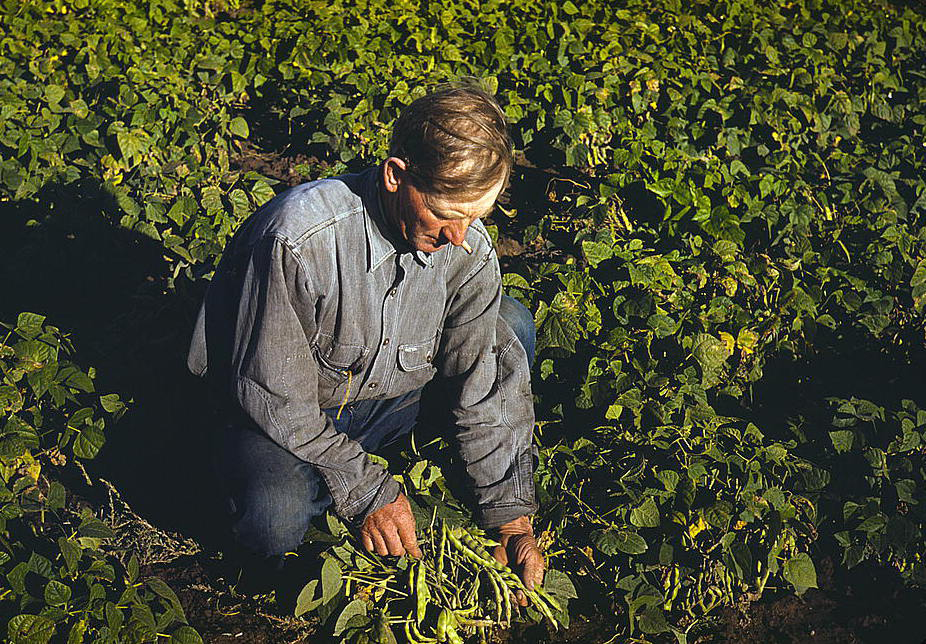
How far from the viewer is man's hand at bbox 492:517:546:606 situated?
233cm

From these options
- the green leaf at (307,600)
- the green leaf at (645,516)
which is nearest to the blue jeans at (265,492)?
the green leaf at (307,600)

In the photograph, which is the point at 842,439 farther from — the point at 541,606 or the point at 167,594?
the point at 167,594

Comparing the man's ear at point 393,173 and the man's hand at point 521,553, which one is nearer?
the man's ear at point 393,173

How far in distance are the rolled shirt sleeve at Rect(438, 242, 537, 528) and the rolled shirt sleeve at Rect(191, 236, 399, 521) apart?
11.0 inches

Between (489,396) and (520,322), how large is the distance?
355mm

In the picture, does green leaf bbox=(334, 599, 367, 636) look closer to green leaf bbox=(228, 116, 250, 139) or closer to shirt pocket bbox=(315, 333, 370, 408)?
shirt pocket bbox=(315, 333, 370, 408)

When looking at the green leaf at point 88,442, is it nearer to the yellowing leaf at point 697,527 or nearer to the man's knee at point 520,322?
the man's knee at point 520,322

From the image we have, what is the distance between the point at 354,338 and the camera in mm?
2199

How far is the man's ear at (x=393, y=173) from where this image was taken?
1.94 meters

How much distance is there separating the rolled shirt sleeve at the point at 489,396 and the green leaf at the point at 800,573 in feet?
2.40

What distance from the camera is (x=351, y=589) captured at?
2.33m

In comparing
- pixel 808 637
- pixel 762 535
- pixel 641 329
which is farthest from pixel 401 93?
pixel 808 637

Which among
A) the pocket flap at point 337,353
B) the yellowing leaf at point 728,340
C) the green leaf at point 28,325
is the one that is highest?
the pocket flap at point 337,353

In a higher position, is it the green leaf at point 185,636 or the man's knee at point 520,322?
the man's knee at point 520,322
